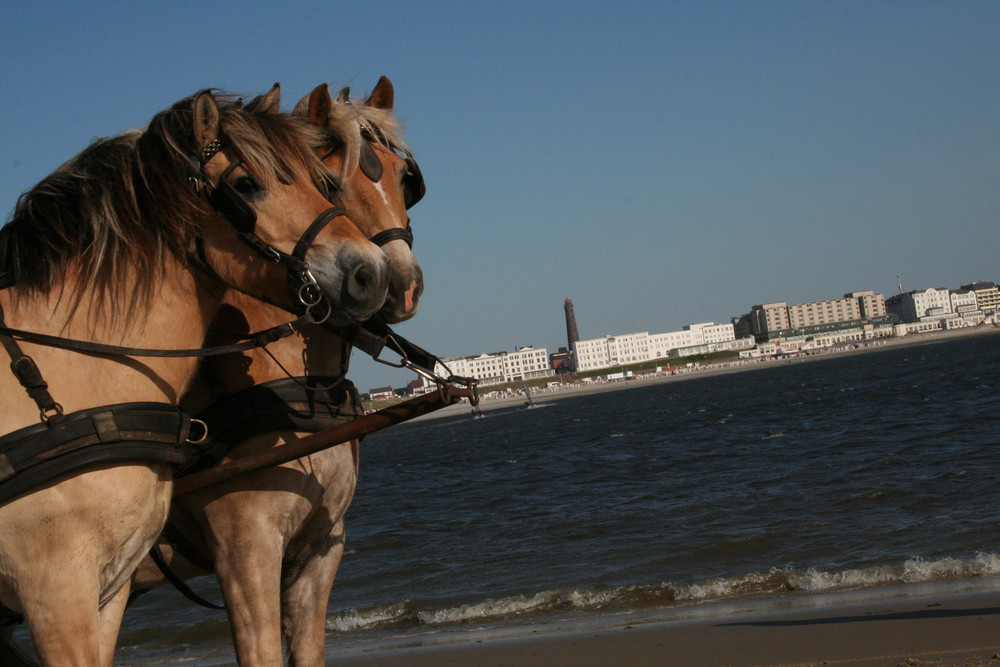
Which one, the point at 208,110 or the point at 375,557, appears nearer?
the point at 208,110

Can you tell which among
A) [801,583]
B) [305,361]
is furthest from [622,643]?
[305,361]

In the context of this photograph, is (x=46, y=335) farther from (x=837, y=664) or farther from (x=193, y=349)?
(x=837, y=664)

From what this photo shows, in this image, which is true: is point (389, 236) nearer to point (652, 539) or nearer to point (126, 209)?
point (126, 209)

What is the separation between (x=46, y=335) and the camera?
2.43 meters

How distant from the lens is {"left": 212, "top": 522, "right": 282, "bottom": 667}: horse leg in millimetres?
2904

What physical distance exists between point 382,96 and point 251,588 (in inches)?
76.8

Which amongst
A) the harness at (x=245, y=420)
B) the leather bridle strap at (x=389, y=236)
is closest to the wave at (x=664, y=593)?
the harness at (x=245, y=420)

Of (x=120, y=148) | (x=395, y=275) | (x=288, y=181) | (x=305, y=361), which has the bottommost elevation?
(x=305, y=361)

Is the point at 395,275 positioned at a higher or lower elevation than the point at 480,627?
higher

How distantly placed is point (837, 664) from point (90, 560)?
5.25 meters

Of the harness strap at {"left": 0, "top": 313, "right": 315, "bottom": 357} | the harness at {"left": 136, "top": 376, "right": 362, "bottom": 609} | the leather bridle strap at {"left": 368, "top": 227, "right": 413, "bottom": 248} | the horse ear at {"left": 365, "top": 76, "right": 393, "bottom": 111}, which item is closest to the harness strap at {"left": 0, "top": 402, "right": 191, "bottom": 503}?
the harness strap at {"left": 0, "top": 313, "right": 315, "bottom": 357}

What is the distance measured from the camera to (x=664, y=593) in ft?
32.6

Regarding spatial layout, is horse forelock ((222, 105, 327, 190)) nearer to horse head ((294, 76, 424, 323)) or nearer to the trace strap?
horse head ((294, 76, 424, 323))

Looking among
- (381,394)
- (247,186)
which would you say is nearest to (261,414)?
(247,186)
